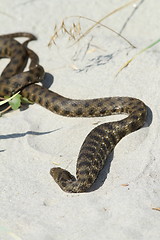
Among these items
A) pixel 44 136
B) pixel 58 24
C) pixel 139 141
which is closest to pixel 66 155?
pixel 44 136

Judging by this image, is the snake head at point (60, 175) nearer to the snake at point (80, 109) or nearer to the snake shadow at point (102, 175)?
the snake at point (80, 109)

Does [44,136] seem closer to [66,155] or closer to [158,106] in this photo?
[66,155]

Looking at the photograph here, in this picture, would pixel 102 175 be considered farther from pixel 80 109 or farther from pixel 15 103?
pixel 15 103

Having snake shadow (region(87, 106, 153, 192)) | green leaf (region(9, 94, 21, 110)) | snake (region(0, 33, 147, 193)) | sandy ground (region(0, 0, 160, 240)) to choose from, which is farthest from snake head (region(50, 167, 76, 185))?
green leaf (region(9, 94, 21, 110))

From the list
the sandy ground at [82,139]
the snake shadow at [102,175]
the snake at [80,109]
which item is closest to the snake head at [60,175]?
the snake at [80,109]

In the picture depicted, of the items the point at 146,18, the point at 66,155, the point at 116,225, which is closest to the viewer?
the point at 116,225

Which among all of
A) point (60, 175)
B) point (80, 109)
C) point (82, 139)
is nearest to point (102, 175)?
point (60, 175)
